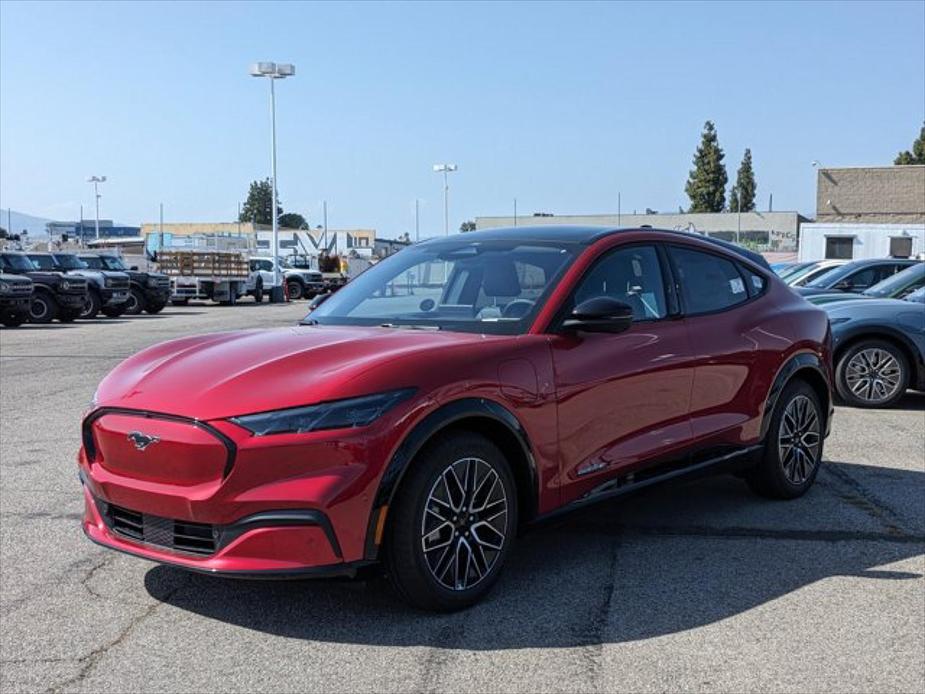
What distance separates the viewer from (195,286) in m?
37.7

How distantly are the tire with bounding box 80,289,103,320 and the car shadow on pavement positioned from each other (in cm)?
2429

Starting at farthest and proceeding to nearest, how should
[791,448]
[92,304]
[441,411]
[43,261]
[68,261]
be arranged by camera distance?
[68,261] → [92,304] → [43,261] → [791,448] → [441,411]

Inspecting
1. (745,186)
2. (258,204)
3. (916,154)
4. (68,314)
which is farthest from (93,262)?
(258,204)

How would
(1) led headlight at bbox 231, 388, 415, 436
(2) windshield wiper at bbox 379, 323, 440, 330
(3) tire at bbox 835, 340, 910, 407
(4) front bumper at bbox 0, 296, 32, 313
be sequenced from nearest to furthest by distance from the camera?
1. (1) led headlight at bbox 231, 388, 415, 436
2. (2) windshield wiper at bbox 379, 323, 440, 330
3. (3) tire at bbox 835, 340, 910, 407
4. (4) front bumper at bbox 0, 296, 32, 313

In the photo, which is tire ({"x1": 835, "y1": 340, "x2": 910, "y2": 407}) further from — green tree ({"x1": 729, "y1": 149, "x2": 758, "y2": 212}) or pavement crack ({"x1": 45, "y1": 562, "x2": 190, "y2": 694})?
green tree ({"x1": 729, "y1": 149, "x2": 758, "y2": 212})

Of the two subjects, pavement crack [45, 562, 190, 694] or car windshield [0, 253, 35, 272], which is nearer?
pavement crack [45, 562, 190, 694]

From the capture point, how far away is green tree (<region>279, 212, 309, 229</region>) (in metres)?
162

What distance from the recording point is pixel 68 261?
92.0ft

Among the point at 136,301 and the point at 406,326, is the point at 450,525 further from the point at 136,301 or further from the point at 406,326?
the point at 136,301

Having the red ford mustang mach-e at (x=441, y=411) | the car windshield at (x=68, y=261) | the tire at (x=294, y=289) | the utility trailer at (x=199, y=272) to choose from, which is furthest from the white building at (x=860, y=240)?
the red ford mustang mach-e at (x=441, y=411)

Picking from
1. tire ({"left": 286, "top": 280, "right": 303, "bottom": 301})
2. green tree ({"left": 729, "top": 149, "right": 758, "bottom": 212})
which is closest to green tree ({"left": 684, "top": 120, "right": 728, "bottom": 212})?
green tree ({"left": 729, "top": 149, "right": 758, "bottom": 212})

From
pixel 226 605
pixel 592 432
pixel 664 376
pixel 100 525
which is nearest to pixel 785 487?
pixel 664 376

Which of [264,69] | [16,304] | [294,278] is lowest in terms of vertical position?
[16,304]

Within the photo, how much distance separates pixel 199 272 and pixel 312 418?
3568cm
